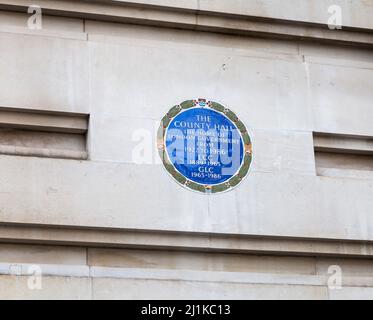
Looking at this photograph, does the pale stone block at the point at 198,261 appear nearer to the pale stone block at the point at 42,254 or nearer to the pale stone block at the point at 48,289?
the pale stone block at the point at 42,254

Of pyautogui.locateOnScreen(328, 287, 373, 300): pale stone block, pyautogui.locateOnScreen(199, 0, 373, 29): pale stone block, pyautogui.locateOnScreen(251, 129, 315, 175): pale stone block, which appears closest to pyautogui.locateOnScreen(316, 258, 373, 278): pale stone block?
pyautogui.locateOnScreen(328, 287, 373, 300): pale stone block

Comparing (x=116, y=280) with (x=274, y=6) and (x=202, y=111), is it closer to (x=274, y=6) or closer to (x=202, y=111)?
(x=202, y=111)

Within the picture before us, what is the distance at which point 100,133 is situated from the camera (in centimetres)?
1090

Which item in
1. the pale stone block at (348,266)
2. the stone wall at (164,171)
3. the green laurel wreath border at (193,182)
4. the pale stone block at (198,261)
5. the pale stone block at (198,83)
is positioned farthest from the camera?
the pale stone block at (348,266)

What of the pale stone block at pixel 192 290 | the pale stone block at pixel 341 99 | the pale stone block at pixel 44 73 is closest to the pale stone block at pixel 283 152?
the pale stone block at pixel 341 99

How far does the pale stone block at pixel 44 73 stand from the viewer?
1080cm

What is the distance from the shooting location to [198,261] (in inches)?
428

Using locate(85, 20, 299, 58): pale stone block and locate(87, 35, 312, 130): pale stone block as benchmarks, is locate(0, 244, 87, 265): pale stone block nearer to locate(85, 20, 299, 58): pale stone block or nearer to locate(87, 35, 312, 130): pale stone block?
locate(87, 35, 312, 130): pale stone block

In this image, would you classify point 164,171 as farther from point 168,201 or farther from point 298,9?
point 298,9

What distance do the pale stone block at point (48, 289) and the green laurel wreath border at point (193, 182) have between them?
4.60 ft

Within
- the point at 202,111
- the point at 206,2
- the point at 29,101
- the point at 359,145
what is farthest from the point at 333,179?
the point at 29,101

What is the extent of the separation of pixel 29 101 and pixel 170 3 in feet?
6.02

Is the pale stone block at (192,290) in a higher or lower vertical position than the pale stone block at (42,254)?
lower

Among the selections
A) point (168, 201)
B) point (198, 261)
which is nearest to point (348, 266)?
point (198, 261)
